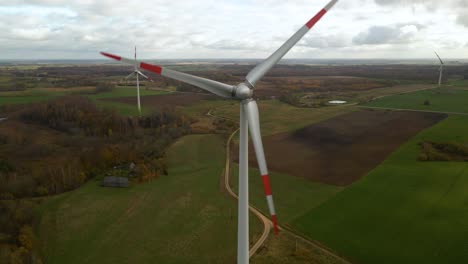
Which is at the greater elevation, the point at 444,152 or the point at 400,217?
the point at 444,152

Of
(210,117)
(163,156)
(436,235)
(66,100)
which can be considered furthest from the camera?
(210,117)

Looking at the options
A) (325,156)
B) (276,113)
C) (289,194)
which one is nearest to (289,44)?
(289,194)

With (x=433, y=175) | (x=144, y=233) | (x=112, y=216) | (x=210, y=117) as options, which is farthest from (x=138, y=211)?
(x=210, y=117)

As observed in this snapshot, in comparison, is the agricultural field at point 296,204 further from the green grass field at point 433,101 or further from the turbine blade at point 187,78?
the green grass field at point 433,101

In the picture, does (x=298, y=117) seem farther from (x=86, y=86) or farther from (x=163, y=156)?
(x=86, y=86)

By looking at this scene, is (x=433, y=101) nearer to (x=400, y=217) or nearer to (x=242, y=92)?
(x=400, y=217)

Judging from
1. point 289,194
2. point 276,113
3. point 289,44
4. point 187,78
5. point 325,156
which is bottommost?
point 289,194
